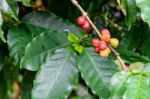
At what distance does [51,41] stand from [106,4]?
0.50 m

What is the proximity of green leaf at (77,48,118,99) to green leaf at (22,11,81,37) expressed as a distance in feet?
0.38

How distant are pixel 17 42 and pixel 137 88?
0.42 m

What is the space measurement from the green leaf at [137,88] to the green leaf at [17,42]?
371mm

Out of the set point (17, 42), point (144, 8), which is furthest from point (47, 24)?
point (144, 8)

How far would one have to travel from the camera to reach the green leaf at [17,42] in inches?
49.3

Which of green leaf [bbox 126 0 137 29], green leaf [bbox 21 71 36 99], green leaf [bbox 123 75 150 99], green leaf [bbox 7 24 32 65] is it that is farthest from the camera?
green leaf [bbox 21 71 36 99]

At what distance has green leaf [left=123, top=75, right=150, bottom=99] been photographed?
3.35 ft

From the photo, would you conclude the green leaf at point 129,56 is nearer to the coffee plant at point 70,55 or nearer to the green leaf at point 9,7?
the coffee plant at point 70,55

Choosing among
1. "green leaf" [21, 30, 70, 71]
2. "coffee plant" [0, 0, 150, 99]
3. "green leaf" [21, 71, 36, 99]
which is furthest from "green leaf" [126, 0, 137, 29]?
"green leaf" [21, 71, 36, 99]

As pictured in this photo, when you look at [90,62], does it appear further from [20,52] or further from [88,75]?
[20,52]

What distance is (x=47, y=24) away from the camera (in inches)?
50.8

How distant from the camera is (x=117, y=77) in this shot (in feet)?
3.47

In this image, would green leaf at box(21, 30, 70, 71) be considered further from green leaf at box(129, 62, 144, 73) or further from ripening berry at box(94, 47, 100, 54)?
green leaf at box(129, 62, 144, 73)

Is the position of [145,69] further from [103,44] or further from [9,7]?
[9,7]
